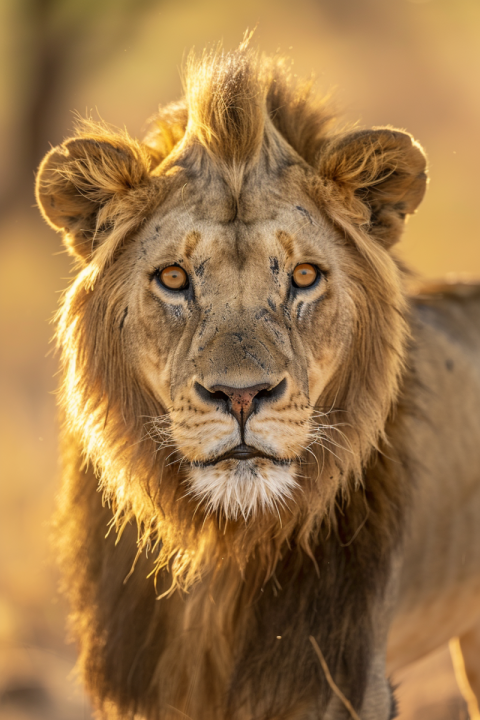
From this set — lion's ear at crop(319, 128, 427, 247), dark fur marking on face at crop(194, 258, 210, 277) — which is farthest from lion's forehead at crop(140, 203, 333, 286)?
lion's ear at crop(319, 128, 427, 247)

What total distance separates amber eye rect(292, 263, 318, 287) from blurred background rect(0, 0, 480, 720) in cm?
86

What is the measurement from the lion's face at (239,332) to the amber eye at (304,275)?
0.01 m

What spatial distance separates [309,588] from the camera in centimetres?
321

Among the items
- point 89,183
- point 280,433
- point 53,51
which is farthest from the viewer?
point 53,51

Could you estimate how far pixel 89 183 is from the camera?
317cm

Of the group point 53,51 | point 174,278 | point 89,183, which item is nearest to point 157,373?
point 174,278

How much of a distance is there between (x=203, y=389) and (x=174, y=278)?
49 cm

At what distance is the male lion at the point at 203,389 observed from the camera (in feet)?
9.53

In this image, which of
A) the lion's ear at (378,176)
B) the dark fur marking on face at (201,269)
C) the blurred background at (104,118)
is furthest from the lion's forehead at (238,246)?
the blurred background at (104,118)

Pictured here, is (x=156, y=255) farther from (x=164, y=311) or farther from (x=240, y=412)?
(x=240, y=412)

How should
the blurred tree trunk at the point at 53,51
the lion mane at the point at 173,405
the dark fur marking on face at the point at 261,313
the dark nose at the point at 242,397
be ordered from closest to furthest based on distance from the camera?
the dark nose at the point at 242,397 → the dark fur marking on face at the point at 261,313 → the lion mane at the point at 173,405 → the blurred tree trunk at the point at 53,51

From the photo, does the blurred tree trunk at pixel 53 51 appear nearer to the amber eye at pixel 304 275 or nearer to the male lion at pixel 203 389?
the male lion at pixel 203 389

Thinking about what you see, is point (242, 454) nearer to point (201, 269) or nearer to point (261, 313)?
point (261, 313)

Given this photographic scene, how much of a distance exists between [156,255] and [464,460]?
1841mm
